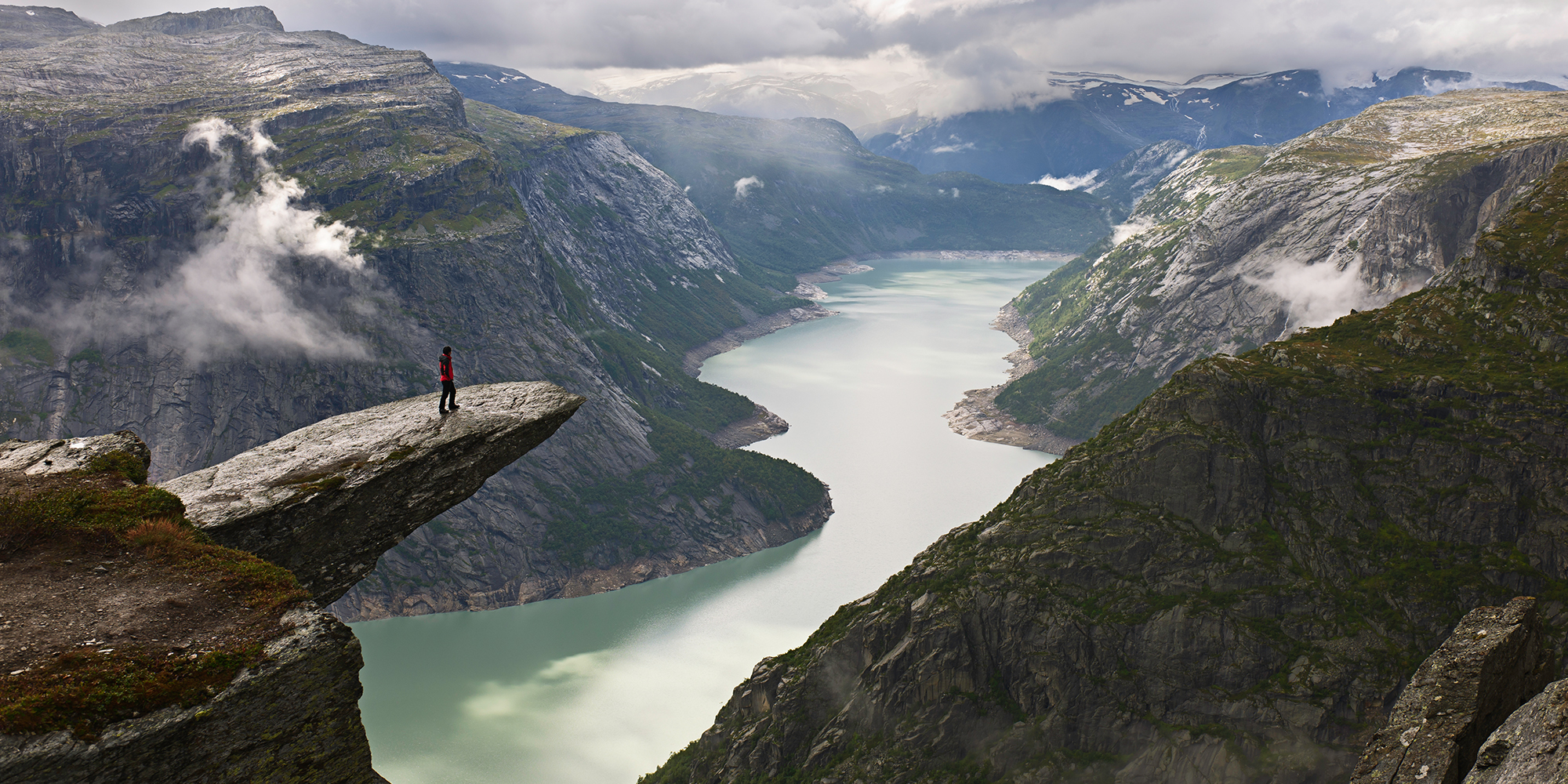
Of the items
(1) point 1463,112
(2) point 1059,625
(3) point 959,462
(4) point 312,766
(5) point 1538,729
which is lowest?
(3) point 959,462

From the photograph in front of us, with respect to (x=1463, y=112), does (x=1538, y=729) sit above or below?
below

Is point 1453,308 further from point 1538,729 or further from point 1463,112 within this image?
point 1463,112

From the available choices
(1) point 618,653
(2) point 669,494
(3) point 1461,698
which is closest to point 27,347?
(2) point 669,494

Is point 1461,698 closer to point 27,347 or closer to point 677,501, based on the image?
point 677,501

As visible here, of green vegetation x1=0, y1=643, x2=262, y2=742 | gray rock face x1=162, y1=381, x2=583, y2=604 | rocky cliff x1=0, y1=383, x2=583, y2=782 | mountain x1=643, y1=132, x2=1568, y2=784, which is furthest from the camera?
mountain x1=643, y1=132, x2=1568, y2=784

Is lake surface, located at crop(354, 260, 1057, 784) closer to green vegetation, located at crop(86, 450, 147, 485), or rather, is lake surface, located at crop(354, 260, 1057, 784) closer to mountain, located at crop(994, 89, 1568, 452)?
mountain, located at crop(994, 89, 1568, 452)

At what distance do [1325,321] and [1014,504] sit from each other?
10746cm

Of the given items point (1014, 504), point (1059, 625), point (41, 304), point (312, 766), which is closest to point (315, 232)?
point (41, 304)

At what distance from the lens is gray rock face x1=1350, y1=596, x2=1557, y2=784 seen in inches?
843

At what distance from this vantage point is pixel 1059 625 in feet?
205

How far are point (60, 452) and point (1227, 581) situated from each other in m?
63.7

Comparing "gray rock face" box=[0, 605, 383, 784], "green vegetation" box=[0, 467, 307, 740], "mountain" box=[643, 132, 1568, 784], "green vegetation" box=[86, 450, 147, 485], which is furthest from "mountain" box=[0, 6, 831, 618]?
"gray rock face" box=[0, 605, 383, 784]

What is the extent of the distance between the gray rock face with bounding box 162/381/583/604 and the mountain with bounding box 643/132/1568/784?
39.2 metres

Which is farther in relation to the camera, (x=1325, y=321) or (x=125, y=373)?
(x=1325, y=321)
